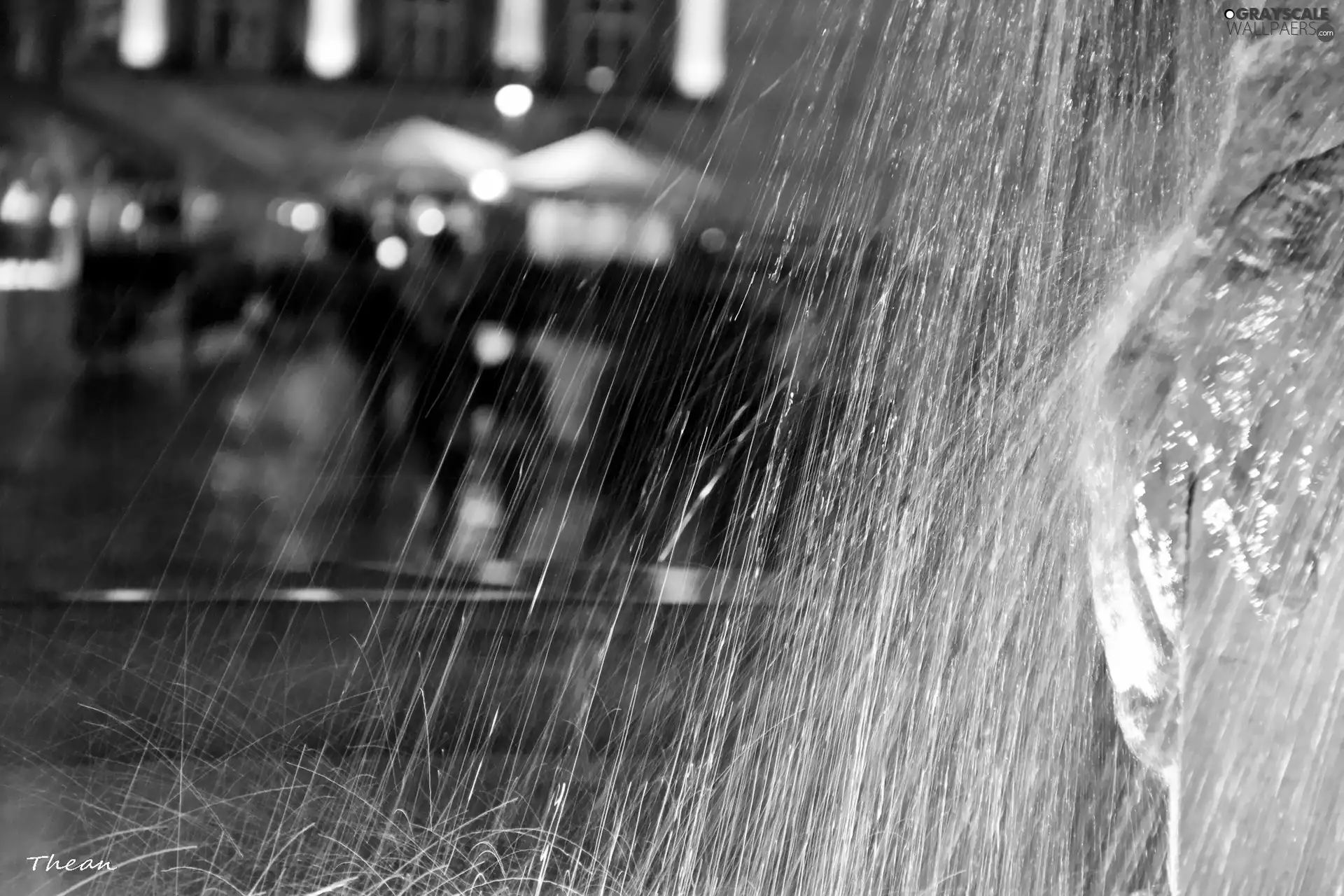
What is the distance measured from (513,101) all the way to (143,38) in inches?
201

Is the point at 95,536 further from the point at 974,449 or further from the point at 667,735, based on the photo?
the point at 974,449

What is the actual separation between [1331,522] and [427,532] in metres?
6.52

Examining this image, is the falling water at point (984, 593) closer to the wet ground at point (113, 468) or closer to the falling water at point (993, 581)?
the falling water at point (993, 581)

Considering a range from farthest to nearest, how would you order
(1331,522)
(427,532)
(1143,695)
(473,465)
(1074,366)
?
(473,465) < (427,532) < (1074,366) < (1143,695) < (1331,522)

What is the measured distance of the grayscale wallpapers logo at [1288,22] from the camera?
1.51 metres

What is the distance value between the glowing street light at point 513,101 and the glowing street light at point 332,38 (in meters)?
2.15

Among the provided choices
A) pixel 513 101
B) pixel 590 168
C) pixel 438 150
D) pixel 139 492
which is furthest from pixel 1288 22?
pixel 513 101

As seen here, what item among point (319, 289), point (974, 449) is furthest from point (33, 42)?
point (974, 449)

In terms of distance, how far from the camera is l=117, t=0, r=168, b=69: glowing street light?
16516 millimetres

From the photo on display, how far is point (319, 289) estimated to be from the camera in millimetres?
12586

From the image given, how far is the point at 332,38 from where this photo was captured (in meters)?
17.3

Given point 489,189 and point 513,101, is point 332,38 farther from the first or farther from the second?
point 489,189

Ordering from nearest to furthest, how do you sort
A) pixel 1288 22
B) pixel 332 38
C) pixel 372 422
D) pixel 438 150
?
pixel 1288 22, pixel 372 422, pixel 438 150, pixel 332 38

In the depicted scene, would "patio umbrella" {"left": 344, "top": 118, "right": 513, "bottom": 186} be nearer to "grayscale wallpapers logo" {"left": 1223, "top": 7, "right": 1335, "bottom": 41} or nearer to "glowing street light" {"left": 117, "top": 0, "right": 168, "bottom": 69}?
"glowing street light" {"left": 117, "top": 0, "right": 168, "bottom": 69}
